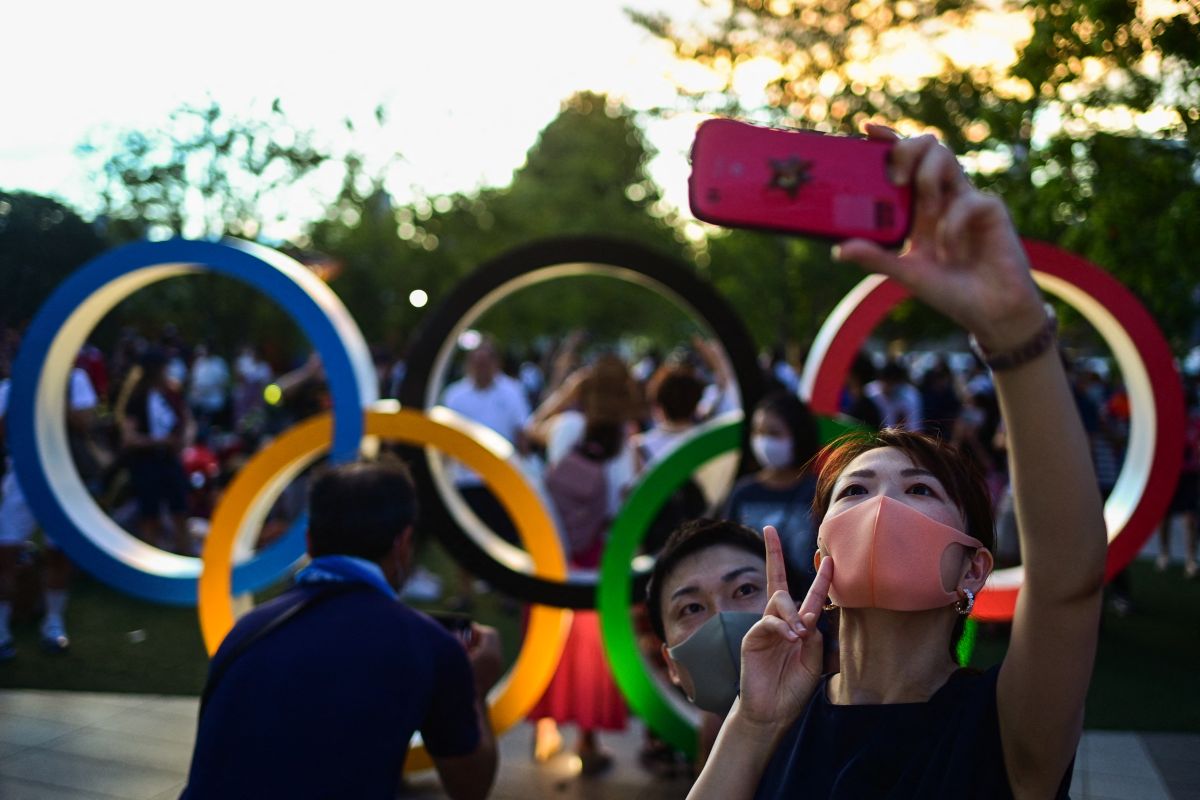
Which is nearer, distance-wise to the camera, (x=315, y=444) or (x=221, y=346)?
(x=315, y=444)

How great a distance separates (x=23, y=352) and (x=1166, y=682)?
7119 millimetres

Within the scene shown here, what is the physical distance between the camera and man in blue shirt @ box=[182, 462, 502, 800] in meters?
2.58

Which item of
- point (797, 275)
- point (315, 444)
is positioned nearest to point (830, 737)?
point (315, 444)

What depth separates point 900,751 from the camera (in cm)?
165

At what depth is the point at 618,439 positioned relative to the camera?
259 inches

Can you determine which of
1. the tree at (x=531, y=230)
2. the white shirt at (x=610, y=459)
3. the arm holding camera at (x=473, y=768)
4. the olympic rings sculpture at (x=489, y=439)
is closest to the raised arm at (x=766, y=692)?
the arm holding camera at (x=473, y=768)

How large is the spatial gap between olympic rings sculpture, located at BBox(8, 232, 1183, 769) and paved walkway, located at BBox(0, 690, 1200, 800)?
0.45 m

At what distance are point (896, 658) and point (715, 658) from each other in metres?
0.87

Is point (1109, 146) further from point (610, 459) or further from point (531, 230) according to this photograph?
point (531, 230)

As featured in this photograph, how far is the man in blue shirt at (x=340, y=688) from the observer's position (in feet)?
8.48

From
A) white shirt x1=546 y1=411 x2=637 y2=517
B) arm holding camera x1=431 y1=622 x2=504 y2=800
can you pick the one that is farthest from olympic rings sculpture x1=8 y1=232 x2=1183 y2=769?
arm holding camera x1=431 y1=622 x2=504 y2=800

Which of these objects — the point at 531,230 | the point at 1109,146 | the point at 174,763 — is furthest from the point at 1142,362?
the point at 531,230

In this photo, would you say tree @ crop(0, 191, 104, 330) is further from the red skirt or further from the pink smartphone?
the pink smartphone

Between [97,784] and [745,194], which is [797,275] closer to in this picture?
→ [97,784]
